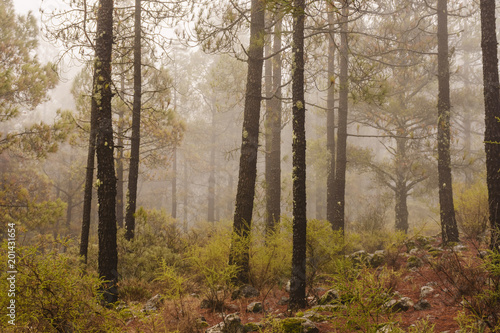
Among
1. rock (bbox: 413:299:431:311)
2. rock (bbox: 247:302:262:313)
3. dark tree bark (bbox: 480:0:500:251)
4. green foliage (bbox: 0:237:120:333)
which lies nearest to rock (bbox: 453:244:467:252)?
dark tree bark (bbox: 480:0:500:251)

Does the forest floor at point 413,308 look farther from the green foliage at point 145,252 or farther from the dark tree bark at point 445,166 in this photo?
the dark tree bark at point 445,166

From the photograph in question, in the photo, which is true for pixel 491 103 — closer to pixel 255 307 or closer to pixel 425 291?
pixel 425 291

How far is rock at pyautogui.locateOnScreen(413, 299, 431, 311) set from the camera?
3.87 m

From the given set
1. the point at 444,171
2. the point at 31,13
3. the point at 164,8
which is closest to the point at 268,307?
the point at 444,171

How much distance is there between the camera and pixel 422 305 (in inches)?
153

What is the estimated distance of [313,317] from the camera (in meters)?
3.74

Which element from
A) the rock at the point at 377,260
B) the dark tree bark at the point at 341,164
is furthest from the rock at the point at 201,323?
the dark tree bark at the point at 341,164

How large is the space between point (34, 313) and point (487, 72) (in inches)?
266

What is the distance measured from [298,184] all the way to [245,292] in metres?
2.13

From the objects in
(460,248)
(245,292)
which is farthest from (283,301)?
(460,248)

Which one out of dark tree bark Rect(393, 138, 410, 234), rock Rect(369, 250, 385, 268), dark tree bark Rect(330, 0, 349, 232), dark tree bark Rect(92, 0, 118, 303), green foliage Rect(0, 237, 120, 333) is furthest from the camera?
dark tree bark Rect(393, 138, 410, 234)

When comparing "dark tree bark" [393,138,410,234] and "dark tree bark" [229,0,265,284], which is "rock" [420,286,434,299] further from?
"dark tree bark" [393,138,410,234]

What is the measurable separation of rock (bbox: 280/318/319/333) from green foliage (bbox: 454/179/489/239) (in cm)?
530

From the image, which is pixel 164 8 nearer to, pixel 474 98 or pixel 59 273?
pixel 59 273
